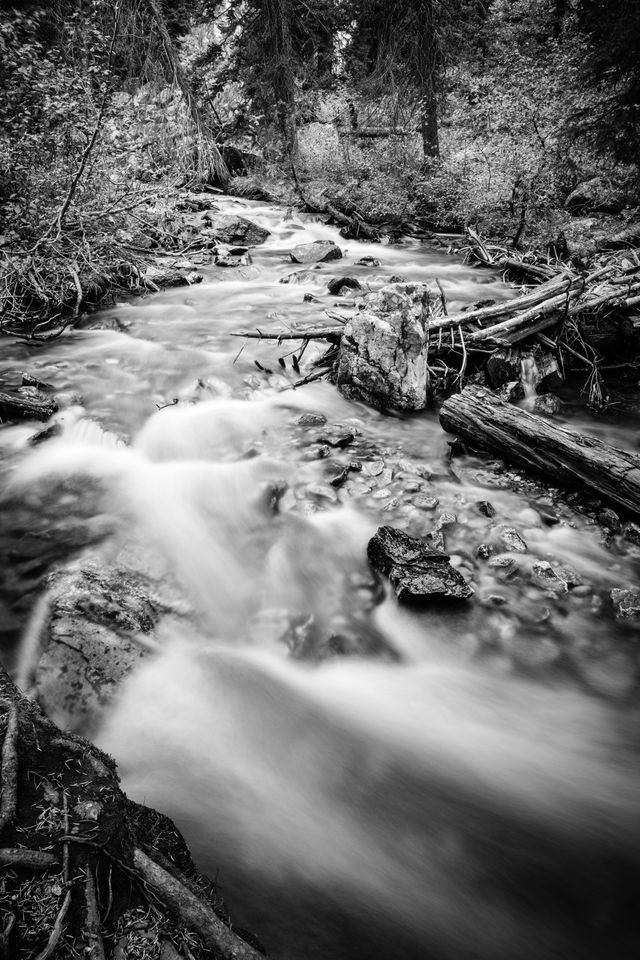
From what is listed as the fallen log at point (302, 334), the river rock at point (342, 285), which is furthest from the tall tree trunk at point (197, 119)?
the fallen log at point (302, 334)

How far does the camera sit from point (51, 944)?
109 cm

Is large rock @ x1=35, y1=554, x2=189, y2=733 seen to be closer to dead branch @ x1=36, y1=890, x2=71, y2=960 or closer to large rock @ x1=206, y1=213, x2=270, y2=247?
dead branch @ x1=36, y1=890, x2=71, y2=960

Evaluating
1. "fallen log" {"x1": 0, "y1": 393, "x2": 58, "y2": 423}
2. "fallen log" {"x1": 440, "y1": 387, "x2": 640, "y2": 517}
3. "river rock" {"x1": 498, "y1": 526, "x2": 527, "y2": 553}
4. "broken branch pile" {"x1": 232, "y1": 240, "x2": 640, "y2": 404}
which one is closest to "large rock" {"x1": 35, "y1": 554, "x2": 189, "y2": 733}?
"river rock" {"x1": 498, "y1": 526, "x2": 527, "y2": 553}

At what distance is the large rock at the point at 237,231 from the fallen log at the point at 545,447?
1003 centimetres

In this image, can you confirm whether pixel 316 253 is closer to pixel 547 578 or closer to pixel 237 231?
pixel 237 231

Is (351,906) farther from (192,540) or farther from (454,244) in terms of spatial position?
(454,244)

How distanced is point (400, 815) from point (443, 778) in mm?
339

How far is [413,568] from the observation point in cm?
337

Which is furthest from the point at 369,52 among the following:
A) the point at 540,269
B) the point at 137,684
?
the point at 137,684

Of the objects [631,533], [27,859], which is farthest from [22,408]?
[631,533]

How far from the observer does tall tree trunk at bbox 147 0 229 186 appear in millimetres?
14045

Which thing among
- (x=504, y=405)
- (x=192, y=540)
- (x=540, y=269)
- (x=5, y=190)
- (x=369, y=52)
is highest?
(x=369, y=52)

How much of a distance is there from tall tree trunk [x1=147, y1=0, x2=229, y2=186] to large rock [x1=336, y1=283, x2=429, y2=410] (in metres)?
13.8

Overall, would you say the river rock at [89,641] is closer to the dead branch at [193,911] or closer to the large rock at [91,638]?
the large rock at [91,638]
